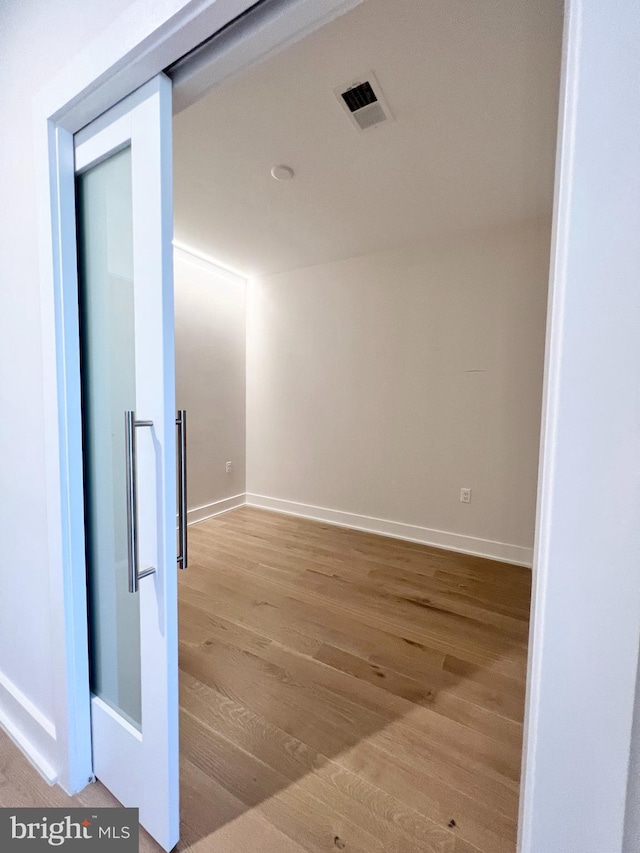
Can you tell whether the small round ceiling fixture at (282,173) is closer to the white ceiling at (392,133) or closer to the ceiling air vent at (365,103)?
the white ceiling at (392,133)

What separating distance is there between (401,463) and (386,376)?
2.64 feet

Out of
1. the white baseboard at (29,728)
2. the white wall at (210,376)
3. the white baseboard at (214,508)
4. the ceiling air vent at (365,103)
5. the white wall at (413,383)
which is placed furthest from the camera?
the white baseboard at (214,508)

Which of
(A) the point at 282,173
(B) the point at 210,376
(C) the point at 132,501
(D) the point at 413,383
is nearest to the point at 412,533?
(D) the point at 413,383

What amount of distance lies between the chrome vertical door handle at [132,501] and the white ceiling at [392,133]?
140cm

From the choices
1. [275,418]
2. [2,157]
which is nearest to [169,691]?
[2,157]

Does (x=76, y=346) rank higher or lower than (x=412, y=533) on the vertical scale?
higher

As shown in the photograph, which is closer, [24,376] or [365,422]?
[24,376]

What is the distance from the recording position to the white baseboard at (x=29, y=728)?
1.09 m

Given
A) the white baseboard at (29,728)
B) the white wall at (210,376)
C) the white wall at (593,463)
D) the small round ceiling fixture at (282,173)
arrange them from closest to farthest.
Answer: the white wall at (593,463) < the white baseboard at (29,728) < the small round ceiling fixture at (282,173) < the white wall at (210,376)

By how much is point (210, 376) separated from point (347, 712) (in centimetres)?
294

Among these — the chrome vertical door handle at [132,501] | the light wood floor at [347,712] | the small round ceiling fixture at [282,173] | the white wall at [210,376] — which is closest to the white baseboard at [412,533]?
the light wood floor at [347,712]

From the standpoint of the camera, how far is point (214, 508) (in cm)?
350

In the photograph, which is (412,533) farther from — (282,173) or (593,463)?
(282,173)

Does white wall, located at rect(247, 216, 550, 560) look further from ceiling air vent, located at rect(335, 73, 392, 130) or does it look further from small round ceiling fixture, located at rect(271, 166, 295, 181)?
ceiling air vent, located at rect(335, 73, 392, 130)
